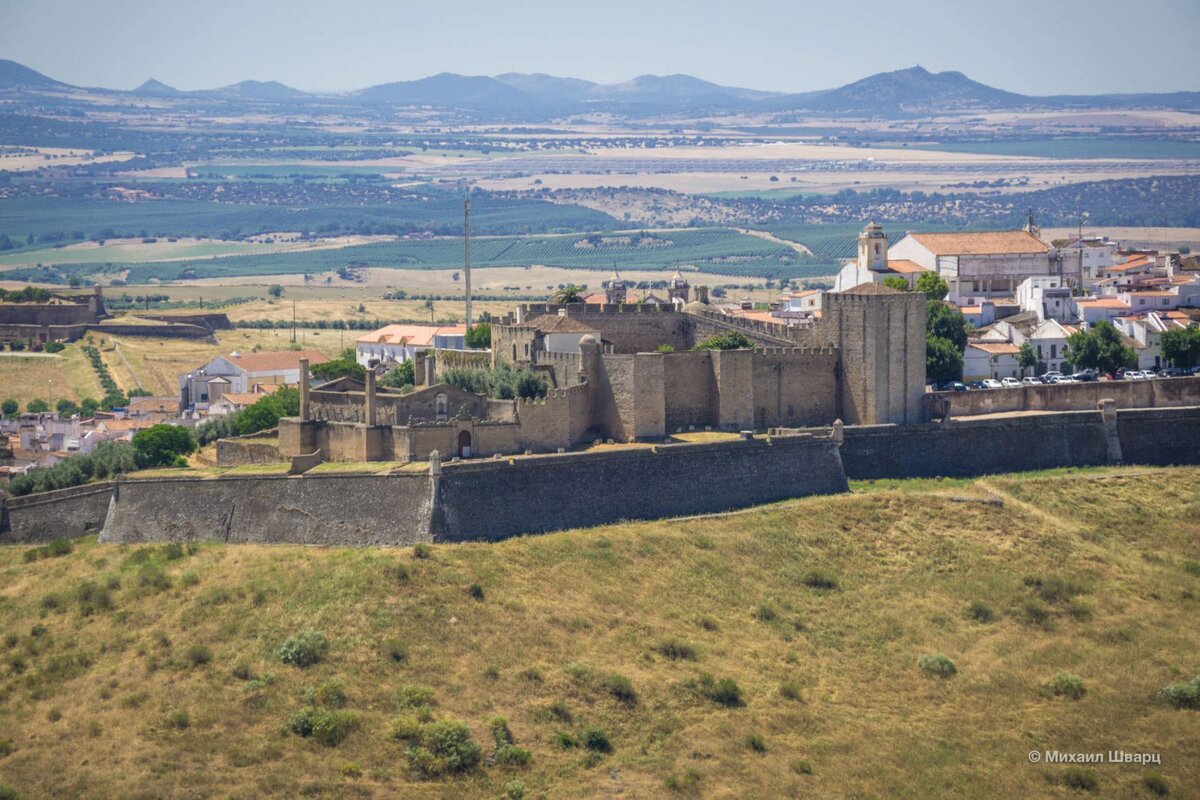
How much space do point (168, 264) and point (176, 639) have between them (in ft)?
407

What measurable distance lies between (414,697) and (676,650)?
4.86 meters

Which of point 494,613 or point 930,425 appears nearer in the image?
point 494,613

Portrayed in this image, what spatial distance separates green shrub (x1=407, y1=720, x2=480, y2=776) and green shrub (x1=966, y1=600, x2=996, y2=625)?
10.7 metres

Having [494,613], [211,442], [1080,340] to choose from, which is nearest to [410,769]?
[494,613]

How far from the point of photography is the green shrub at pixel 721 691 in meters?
31.2

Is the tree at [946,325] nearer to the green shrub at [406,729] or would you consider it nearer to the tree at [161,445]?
the tree at [161,445]

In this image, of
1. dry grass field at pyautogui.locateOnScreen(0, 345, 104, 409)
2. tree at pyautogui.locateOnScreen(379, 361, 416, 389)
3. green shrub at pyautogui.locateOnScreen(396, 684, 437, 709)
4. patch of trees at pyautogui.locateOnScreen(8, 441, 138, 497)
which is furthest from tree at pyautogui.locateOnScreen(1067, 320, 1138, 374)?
dry grass field at pyautogui.locateOnScreen(0, 345, 104, 409)

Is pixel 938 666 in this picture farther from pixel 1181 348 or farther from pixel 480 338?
pixel 1181 348

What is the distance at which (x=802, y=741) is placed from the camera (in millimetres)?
30375

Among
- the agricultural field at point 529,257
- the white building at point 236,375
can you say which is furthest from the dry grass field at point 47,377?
the agricultural field at point 529,257

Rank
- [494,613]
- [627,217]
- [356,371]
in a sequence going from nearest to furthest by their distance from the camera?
[494,613] < [356,371] < [627,217]

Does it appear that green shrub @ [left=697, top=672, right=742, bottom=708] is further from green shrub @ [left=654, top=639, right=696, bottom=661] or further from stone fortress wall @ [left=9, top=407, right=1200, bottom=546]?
stone fortress wall @ [left=9, top=407, right=1200, bottom=546]

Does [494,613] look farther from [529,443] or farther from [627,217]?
[627,217]

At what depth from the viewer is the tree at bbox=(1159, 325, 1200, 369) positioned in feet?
160
